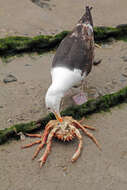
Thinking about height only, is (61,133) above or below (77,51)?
below

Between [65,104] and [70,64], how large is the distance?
71 centimetres

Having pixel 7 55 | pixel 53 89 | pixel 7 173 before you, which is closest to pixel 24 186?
pixel 7 173

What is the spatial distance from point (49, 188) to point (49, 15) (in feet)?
15.1

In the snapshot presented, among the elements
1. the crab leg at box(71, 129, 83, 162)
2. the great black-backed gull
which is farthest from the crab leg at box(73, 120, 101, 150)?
the great black-backed gull

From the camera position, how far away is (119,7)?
25.6 ft

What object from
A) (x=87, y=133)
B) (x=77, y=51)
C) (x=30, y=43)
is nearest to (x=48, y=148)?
(x=87, y=133)

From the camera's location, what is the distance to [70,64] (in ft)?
15.2

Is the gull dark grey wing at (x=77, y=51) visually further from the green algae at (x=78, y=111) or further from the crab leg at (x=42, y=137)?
the crab leg at (x=42, y=137)

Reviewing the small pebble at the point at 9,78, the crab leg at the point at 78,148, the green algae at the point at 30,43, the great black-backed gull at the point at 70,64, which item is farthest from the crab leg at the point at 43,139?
the green algae at the point at 30,43

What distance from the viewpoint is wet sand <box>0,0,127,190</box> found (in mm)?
3816

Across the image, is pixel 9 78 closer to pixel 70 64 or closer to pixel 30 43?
pixel 30 43

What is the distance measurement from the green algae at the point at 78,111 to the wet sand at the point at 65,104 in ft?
0.38

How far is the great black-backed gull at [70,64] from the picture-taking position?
4.25m

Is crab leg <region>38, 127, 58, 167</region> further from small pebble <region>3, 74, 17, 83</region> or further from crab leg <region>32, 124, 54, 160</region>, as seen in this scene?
small pebble <region>3, 74, 17, 83</region>
